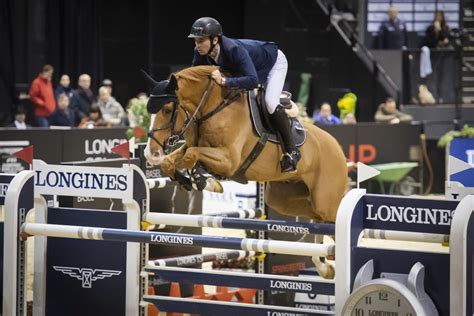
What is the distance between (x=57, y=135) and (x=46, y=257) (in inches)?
302

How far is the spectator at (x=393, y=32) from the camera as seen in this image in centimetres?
2088

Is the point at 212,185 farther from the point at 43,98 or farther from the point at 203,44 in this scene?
the point at 43,98

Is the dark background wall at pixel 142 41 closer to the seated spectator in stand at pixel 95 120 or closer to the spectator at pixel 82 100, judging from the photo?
the spectator at pixel 82 100

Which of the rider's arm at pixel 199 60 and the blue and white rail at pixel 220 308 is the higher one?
the rider's arm at pixel 199 60

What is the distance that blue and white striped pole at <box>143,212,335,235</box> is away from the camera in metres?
6.18

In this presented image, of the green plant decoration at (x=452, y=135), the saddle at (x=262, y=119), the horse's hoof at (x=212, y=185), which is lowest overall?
the green plant decoration at (x=452, y=135)

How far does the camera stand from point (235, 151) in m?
7.15

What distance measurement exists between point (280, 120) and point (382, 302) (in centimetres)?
279

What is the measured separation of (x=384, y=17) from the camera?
21828 millimetres

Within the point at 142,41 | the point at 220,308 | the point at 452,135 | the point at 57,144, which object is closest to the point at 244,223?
the point at 220,308

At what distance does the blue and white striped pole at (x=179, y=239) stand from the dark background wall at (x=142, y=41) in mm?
11710

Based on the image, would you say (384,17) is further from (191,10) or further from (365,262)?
(365,262)

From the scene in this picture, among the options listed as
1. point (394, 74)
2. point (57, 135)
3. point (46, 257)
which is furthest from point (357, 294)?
point (394, 74)

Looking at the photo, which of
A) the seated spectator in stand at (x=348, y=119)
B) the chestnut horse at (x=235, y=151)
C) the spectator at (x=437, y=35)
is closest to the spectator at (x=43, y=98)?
the seated spectator in stand at (x=348, y=119)
